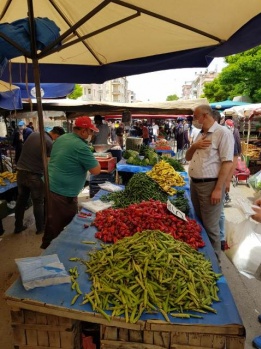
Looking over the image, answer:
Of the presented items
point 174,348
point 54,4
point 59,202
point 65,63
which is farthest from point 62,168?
point 174,348

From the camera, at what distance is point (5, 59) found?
2.31 m

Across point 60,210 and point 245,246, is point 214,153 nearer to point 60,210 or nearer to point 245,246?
point 245,246

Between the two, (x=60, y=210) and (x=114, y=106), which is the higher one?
(x=114, y=106)

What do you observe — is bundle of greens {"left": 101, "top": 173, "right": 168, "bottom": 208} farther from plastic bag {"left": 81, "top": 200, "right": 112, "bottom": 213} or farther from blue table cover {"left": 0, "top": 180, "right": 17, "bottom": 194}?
blue table cover {"left": 0, "top": 180, "right": 17, "bottom": 194}

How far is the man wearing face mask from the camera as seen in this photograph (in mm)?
3582

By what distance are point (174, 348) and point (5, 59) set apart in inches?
104

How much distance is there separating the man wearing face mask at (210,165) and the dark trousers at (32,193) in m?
3.08

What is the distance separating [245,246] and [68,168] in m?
2.47

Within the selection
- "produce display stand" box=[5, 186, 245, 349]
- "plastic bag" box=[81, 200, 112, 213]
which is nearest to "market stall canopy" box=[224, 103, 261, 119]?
"plastic bag" box=[81, 200, 112, 213]

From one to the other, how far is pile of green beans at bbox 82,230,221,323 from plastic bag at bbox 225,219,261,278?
0.93 metres

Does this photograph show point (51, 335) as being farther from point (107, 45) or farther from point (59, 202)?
point (107, 45)

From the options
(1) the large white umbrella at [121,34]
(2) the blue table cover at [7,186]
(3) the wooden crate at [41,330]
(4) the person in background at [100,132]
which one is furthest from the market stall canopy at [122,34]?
(4) the person in background at [100,132]

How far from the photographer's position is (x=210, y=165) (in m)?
3.70

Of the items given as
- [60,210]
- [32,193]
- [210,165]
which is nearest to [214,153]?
[210,165]
